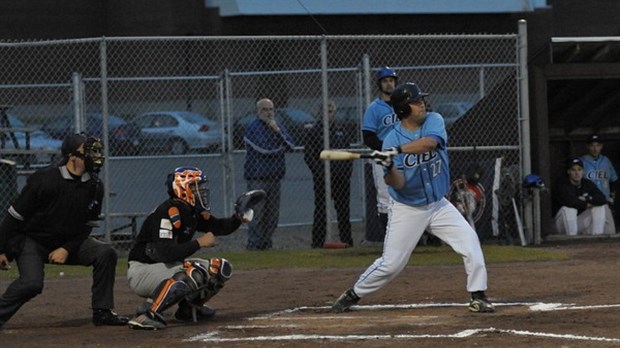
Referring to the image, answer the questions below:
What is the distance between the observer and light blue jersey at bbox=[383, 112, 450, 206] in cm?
967

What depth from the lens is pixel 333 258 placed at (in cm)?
1475

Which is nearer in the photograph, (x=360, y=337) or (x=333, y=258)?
(x=360, y=337)

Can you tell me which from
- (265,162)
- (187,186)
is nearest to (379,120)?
(265,162)

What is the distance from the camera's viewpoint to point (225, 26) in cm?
3509

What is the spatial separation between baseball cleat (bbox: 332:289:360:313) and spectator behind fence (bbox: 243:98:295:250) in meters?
5.74

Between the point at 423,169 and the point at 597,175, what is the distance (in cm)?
845

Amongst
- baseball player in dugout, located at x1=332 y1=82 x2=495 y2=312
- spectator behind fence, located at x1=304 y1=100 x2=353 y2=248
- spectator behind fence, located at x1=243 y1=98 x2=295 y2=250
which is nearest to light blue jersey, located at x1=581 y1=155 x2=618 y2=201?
spectator behind fence, located at x1=304 y1=100 x2=353 y2=248

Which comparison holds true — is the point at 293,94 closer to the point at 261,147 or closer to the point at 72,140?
the point at 261,147

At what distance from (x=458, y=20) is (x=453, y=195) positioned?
893 inches

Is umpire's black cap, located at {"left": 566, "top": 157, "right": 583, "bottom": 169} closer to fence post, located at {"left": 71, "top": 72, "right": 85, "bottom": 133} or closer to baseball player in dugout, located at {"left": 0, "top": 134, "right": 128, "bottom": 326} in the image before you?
fence post, located at {"left": 71, "top": 72, "right": 85, "bottom": 133}

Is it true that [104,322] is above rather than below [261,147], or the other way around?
below

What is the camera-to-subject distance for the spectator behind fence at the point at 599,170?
1745cm

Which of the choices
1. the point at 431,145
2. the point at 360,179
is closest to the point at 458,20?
the point at 360,179

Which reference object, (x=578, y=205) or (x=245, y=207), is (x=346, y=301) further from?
(x=578, y=205)
